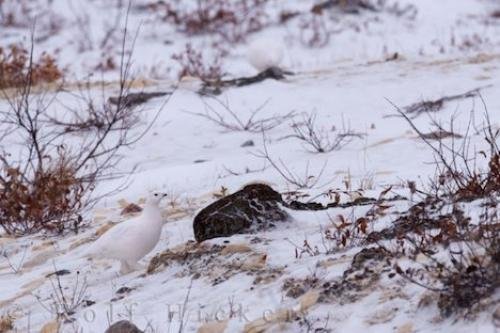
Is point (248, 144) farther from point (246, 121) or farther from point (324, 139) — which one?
point (246, 121)

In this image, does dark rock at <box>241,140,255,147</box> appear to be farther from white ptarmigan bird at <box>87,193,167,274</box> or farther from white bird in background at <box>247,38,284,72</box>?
white ptarmigan bird at <box>87,193,167,274</box>

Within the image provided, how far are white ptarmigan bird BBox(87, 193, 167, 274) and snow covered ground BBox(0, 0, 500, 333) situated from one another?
8 cm

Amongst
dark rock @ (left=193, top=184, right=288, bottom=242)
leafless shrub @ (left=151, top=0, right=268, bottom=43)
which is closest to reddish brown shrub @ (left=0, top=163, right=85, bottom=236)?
dark rock @ (left=193, top=184, right=288, bottom=242)

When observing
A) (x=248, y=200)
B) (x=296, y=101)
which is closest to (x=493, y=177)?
(x=248, y=200)

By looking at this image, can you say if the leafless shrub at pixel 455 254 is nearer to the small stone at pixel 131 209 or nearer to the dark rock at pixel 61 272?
the dark rock at pixel 61 272

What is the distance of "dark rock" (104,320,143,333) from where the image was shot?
2.77 m

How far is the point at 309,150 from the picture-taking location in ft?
20.0

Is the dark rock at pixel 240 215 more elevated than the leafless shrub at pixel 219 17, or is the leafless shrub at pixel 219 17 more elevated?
the leafless shrub at pixel 219 17

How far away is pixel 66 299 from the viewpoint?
3453mm

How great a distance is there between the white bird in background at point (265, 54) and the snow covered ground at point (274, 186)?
39cm

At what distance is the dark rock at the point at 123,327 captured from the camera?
2.77 meters

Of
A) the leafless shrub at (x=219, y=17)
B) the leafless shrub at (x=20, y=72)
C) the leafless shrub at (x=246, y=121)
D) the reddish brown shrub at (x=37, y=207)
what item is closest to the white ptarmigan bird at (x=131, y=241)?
the reddish brown shrub at (x=37, y=207)

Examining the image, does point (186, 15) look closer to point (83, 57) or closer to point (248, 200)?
point (83, 57)

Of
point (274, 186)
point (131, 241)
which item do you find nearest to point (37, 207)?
point (131, 241)
